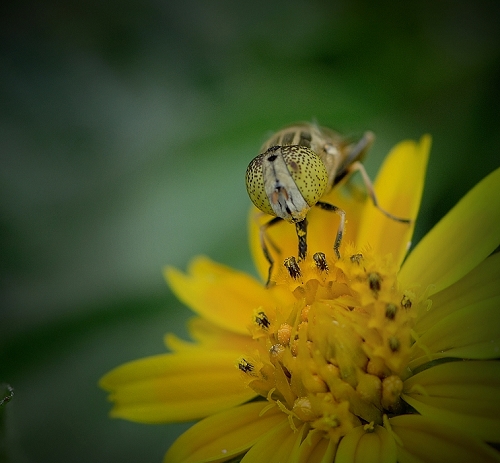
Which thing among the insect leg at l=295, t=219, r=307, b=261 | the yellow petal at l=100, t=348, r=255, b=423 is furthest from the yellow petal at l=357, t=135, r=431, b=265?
the yellow petal at l=100, t=348, r=255, b=423

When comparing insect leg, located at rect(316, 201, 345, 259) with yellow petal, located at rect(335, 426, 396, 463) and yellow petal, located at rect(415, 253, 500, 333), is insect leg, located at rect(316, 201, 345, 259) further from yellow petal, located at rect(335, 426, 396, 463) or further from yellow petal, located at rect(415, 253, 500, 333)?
yellow petal, located at rect(335, 426, 396, 463)

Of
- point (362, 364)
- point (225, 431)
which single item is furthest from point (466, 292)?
point (225, 431)

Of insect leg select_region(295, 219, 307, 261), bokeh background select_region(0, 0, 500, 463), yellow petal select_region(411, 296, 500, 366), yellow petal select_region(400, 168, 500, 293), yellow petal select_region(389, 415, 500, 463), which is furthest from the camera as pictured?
bokeh background select_region(0, 0, 500, 463)

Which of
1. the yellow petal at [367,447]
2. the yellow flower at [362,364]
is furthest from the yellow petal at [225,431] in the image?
the yellow petal at [367,447]

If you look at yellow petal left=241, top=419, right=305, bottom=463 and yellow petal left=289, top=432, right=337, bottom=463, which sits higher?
yellow petal left=241, top=419, right=305, bottom=463

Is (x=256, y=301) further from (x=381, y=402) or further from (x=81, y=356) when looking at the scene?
(x=81, y=356)

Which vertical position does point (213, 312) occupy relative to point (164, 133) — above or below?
below

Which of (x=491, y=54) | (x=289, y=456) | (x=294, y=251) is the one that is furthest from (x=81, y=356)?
(x=491, y=54)
